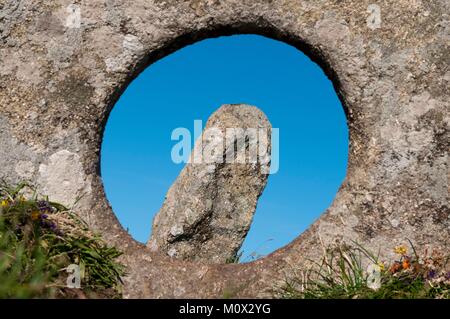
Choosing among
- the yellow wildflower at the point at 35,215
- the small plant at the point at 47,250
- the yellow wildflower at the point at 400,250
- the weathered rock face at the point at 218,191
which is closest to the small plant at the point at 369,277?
the yellow wildflower at the point at 400,250

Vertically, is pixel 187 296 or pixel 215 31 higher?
pixel 215 31

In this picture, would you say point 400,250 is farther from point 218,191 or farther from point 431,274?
point 218,191

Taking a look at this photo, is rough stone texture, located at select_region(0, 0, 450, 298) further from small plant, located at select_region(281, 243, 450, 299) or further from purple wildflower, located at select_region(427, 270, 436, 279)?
purple wildflower, located at select_region(427, 270, 436, 279)

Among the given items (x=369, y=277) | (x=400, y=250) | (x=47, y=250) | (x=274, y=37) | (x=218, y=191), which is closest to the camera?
(x=47, y=250)

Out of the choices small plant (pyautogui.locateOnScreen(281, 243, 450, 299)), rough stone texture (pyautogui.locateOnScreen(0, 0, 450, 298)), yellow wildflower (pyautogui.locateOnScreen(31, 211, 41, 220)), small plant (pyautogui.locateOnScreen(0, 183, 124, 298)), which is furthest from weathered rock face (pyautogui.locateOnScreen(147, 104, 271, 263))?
yellow wildflower (pyautogui.locateOnScreen(31, 211, 41, 220))

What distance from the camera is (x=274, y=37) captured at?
16.2 ft

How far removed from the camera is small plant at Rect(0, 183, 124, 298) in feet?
12.5

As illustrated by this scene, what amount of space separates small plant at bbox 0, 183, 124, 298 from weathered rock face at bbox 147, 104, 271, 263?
3490 millimetres

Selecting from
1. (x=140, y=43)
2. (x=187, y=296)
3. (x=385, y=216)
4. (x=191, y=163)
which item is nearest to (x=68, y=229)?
(x=187, y=296)

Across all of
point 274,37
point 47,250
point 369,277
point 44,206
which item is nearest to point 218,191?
point 274,37

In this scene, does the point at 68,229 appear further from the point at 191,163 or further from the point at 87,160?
the point at 191,163

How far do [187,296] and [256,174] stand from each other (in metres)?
4.12

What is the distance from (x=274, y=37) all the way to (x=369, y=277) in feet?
5.66

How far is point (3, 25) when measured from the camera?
4.90 meters
